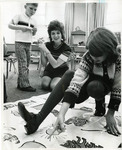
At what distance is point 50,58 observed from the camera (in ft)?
2.01

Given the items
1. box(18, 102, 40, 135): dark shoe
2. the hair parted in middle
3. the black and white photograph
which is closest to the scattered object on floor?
the black and white photograph

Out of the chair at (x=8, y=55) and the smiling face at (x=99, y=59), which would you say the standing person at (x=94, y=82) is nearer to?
the smiling face at (x=99, y=59)

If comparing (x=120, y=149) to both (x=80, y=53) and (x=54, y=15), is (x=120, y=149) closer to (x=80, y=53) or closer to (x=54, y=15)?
(x=80, y=53)

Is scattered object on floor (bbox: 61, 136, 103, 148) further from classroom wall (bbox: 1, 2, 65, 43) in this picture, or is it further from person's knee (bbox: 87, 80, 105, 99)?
classroom wall (bbox: 1, 2, 65, 43)

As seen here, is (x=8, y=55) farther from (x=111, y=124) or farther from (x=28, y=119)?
(x=111, y=124)

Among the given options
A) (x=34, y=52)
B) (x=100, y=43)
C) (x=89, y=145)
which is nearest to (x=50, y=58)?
(x=34, y=52)

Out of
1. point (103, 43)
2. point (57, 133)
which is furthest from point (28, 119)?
point (103, 43)

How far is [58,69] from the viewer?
24.4 inches

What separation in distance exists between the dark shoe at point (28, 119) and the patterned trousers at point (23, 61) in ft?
0.29

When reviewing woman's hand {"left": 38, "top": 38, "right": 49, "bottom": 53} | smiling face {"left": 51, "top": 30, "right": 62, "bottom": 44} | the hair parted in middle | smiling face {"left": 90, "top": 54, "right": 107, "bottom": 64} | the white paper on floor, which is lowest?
the white paper on floor

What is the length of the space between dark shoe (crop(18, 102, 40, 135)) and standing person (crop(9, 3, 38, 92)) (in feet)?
0.29

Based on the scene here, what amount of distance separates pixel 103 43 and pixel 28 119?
301mm

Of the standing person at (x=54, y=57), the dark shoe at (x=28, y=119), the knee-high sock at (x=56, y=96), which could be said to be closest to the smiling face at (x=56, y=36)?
the standing person at (x=54, y=57)

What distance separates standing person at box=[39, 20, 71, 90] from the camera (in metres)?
0.60
